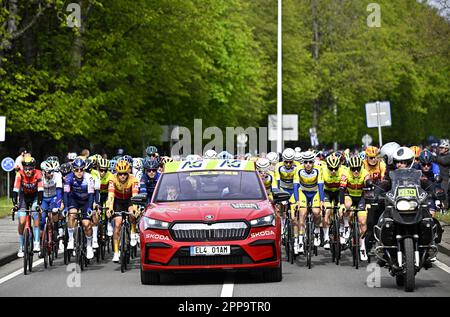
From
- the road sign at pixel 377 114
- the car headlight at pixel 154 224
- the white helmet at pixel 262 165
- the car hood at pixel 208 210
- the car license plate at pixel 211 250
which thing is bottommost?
the car license plate at pixel 211 250

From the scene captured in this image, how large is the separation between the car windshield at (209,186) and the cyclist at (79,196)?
2387 mm

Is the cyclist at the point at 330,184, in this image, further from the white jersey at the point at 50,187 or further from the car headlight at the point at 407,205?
the car headlight at the point at 407,205

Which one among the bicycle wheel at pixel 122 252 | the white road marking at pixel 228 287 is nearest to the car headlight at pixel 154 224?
the white road marking at pixel 228 287

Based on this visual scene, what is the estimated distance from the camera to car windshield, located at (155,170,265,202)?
1703cm

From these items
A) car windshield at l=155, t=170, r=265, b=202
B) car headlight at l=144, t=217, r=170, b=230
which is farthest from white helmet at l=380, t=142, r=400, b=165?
car headlight at l=144, t=217, r=170, b=230

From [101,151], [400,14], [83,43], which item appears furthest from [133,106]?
[400,14]

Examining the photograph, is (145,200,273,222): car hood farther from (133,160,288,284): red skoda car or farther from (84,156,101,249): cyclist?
(84,156,101,249): cyclist

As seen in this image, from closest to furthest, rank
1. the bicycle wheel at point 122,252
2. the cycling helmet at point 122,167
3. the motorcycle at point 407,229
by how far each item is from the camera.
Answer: the motorcycle at point 407,229 → the bicycle wheel at point 122,252 → the cycling helmet at point 122,167

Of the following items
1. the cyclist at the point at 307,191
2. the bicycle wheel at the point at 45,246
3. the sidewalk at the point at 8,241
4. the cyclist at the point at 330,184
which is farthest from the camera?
the sidewalk at the point at 8,241

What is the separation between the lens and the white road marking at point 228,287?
1469 cm

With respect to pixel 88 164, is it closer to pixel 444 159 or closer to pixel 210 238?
pixel 210 238

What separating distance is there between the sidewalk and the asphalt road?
4.09 ft

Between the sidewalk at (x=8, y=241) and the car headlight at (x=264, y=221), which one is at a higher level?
the car headlight at (x=264, y=221)

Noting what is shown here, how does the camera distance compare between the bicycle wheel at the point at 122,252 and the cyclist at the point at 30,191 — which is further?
the cyclist at the point at 30,191
